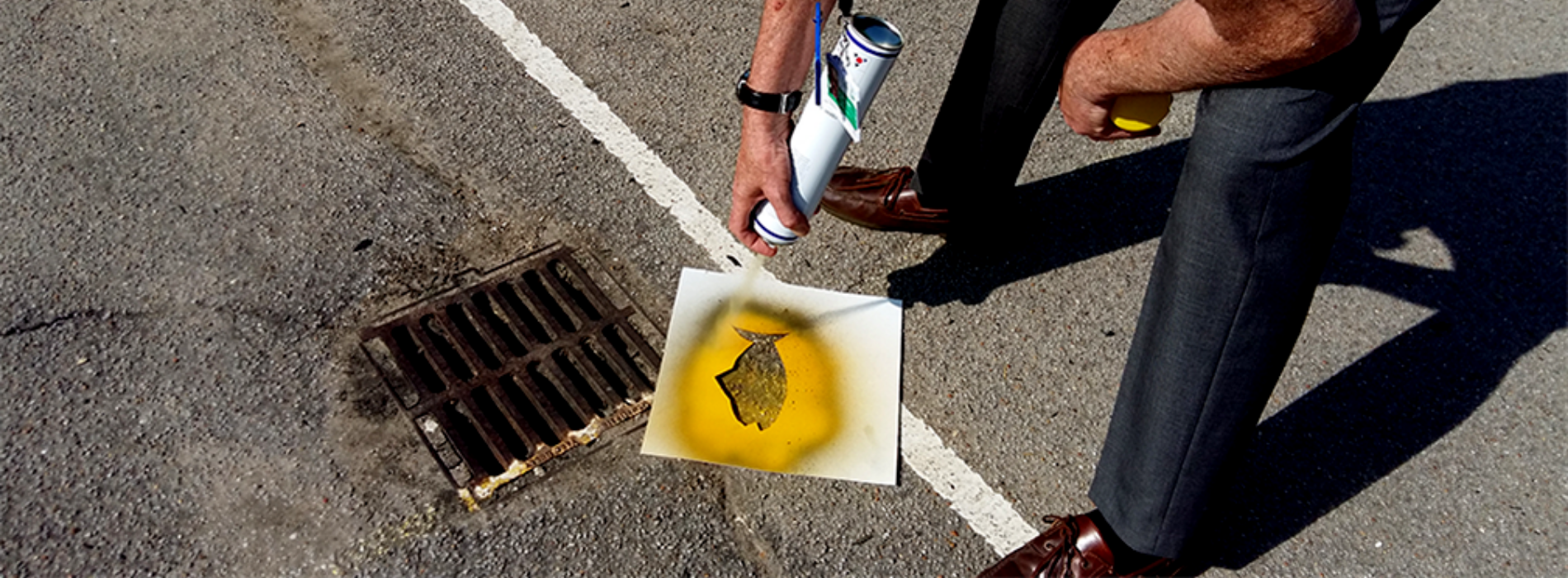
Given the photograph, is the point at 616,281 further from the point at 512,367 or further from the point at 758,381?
the point at 758,381

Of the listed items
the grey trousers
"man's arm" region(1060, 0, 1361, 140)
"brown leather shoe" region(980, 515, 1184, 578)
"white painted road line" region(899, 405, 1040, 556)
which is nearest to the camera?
"man's arm" region(1060, 0, 1361, 140)

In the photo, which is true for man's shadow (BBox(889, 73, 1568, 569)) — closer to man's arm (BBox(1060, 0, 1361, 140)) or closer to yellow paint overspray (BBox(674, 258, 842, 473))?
yellow paint overspray (BBox(674, 258, 842, 473))

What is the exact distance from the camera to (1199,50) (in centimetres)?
176

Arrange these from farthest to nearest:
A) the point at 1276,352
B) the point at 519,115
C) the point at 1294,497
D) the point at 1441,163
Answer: the point at 1441,163 < the point at 519,115 < the point at 1294,497 < the point at 1276,352

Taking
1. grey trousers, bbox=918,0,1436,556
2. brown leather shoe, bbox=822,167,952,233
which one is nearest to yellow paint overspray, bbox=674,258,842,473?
brown leather shoe, bbox=822,167,952,233

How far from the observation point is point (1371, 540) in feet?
8.25

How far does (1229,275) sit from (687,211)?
1.57 meters

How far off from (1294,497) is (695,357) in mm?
1463

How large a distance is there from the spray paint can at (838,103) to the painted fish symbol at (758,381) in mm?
541

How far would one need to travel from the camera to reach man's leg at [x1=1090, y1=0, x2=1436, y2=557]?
1.77 m

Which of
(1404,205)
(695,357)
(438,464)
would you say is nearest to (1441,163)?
(1404,205)

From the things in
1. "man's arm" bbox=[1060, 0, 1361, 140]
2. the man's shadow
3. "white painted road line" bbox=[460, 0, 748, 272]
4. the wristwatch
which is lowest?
the man's shadow

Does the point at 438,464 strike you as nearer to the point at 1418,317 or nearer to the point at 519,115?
the point at 519,115

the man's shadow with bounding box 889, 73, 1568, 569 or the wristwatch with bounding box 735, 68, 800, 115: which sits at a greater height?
the wristwatch with bounding box 735, 68, 800, 115
